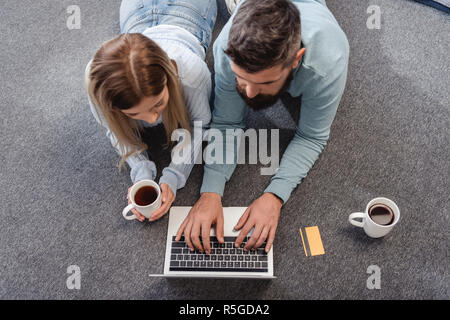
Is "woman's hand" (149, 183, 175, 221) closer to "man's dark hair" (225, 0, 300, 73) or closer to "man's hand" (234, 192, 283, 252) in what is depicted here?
"man's hand" (234, 192, 283, 252)

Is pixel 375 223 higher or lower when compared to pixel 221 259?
higher

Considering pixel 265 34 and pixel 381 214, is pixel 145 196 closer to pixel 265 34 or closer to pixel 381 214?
pixel 265 34

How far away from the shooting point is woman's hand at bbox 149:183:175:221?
1.02 m

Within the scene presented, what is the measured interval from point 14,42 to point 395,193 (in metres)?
1.59

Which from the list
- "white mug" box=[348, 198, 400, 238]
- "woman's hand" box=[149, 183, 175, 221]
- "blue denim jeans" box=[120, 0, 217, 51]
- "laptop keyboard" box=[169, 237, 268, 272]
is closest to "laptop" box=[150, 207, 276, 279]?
"laptop keyboard" box=[169, 237, 268, 272]

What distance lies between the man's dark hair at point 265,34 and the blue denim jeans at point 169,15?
477 mm

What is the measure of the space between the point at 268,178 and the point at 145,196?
409mm

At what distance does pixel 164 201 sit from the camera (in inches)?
40.2

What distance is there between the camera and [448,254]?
1012 millimetres

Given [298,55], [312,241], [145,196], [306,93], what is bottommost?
[312,241]

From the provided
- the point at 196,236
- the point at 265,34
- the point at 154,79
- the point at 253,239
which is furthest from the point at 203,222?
the point at 265,34

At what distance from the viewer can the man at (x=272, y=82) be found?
690 millimetres

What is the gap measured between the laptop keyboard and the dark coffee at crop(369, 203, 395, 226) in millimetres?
315

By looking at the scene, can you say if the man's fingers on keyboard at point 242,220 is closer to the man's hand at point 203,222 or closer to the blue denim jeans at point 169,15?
the man's hand at point 203,222
